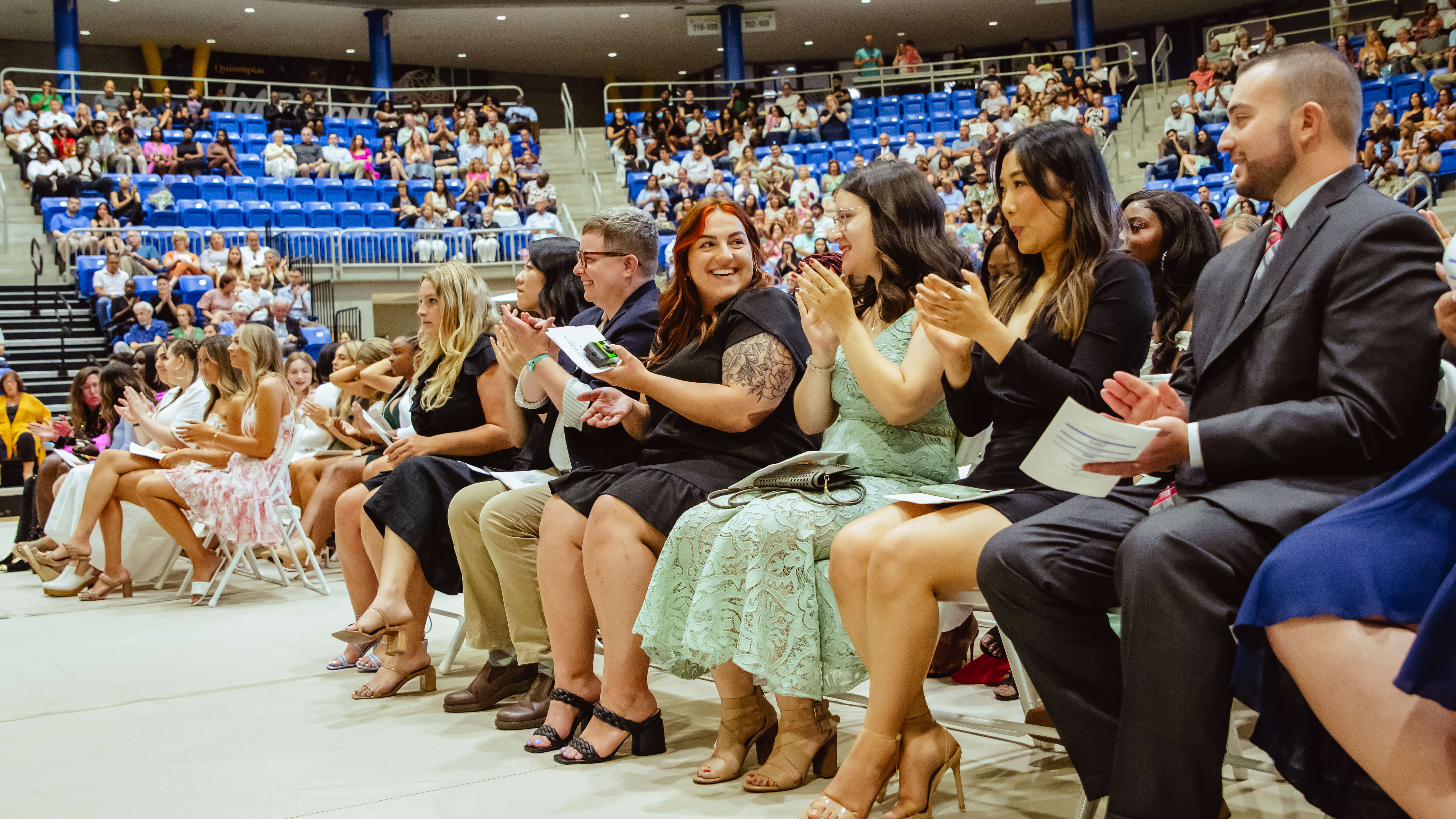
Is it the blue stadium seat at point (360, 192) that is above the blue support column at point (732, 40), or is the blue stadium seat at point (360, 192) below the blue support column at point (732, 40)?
below

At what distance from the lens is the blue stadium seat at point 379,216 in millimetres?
15070

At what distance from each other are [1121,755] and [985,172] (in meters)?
10.6

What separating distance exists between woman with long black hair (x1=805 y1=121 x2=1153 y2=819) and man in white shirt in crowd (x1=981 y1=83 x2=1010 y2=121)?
14.1 m

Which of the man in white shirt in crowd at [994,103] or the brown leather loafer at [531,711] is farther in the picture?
the man in white shirt in crowd at [994,103]

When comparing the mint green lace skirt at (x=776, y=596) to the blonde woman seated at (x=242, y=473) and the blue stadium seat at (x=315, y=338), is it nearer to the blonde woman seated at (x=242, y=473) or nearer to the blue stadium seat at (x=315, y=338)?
the blonde woman seated at (x=242, y=473)

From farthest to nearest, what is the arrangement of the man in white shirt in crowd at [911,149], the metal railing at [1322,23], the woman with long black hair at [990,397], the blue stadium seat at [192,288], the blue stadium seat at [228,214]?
the metal railing at [1322,23] → the man in white shirt in crowd at [911,149] → the blue stadium seat at [228,214] → the blue stadium seat at [192,288] → the woman with long black hair at [990,397]

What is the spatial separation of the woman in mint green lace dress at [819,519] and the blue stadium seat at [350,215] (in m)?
13.2

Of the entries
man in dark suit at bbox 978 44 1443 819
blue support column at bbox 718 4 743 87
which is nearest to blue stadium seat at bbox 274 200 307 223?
blue support column at bbox 718 4 743 87

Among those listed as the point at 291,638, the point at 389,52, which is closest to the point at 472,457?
the point at 291,638

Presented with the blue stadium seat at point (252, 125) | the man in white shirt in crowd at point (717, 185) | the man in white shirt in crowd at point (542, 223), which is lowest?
the man in white shirt in crowd at point (542, 223)

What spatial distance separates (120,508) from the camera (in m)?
5.94

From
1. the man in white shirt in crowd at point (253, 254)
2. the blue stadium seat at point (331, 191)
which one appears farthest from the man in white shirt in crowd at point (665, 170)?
the man in white shirt in crowd at point (253, 254)

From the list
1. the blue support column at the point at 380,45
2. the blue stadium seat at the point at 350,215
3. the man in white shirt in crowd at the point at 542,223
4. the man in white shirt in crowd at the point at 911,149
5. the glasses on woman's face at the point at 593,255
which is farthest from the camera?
the blue support column at the point at 380,45

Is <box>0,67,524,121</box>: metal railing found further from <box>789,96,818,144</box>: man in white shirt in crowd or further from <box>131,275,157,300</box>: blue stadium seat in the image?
<box>131,275,157,300</box>: blue stadium seat
